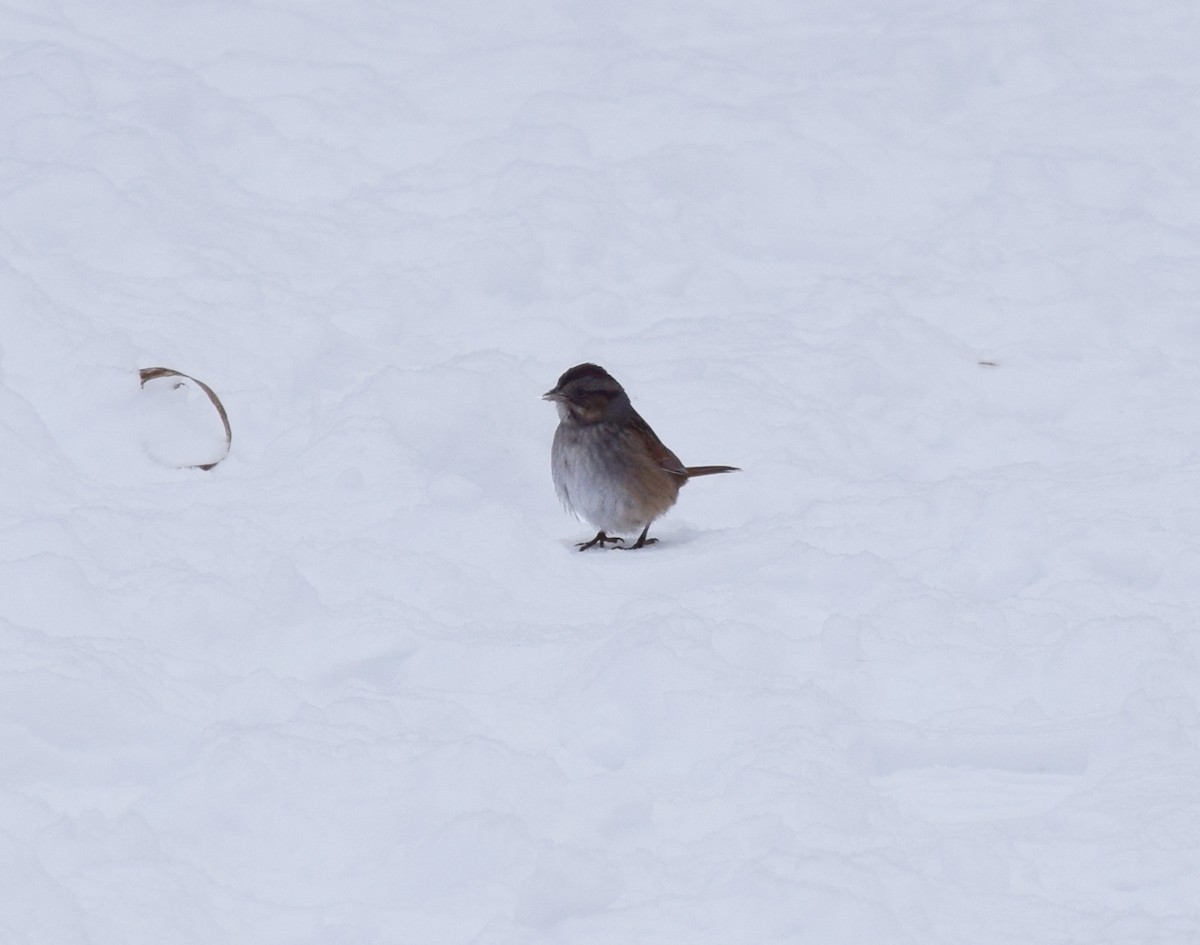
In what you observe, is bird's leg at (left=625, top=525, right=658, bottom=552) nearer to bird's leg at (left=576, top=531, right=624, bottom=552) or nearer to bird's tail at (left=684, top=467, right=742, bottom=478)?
bird's leg at (left=576, top=531, right=624, bottom=552)

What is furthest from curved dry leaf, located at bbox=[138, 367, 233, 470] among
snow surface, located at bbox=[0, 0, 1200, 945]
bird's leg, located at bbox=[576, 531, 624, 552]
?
bird's leg, located at bbox=[576, 531, 624, 552]

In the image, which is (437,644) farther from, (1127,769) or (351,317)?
(351,317)

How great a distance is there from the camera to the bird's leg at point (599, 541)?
5117 mm

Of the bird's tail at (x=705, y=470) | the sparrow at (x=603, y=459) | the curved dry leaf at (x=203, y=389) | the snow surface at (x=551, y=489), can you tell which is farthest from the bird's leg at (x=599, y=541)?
the curved dry leaf at (x=203, y=389)

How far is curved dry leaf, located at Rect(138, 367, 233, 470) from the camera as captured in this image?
16.1 feet

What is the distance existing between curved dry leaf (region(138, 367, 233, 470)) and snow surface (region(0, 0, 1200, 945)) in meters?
0.07

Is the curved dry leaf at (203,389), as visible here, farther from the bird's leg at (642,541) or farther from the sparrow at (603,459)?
the bird's leg at (642,541)

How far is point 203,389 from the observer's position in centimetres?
506

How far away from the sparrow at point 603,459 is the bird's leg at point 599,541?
75 millimetres

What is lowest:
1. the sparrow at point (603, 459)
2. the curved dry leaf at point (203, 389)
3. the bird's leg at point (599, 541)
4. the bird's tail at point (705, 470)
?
the bird's leg at point (599, 541)

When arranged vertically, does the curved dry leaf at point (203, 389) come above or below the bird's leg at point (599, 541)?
above

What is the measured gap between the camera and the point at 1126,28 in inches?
351

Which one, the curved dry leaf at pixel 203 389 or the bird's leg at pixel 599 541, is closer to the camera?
the curved dry leaf at pixel 203 389

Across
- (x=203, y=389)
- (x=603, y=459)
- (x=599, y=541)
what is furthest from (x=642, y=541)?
(x=203, y=389)
